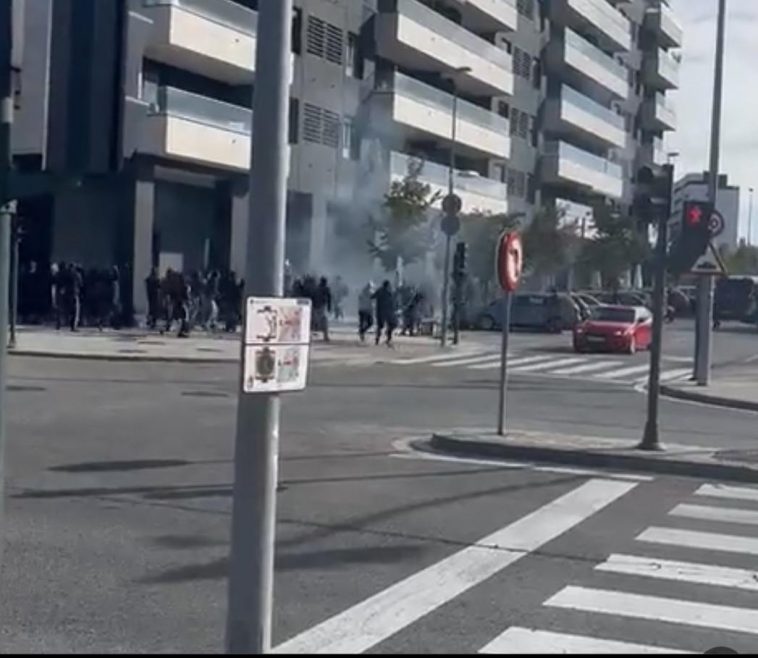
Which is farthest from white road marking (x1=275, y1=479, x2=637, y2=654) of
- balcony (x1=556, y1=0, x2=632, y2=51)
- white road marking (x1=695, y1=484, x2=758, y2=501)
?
balcony (x1=556, y1=0, x2=632, y2=51)

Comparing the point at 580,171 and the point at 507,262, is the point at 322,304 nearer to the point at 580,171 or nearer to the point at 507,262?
the point at 507,262

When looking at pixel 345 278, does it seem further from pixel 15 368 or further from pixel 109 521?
pixel 109 521

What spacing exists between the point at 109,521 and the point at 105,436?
5316 millimetres

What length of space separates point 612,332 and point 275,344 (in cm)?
3557

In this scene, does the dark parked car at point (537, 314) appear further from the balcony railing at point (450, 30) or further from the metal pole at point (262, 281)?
the metal pole at point (262, 281)

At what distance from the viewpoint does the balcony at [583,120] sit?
74.0m

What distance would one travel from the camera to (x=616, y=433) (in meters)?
18.5

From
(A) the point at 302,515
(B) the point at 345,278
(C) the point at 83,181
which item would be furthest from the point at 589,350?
(C) the point at 83,181

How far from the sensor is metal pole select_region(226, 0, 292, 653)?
577 centimetres

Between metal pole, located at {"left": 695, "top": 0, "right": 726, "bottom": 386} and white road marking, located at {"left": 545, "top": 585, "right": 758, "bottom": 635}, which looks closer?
white road marking, located at {"left": 545, "top": 585, "right": 758, "bottom": 635}

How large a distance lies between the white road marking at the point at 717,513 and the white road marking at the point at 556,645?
433 cm

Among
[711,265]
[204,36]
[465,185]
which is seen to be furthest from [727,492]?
[465,185]

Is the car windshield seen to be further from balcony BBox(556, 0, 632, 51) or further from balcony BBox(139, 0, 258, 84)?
balcony BBox(556, 0, 632, 51)

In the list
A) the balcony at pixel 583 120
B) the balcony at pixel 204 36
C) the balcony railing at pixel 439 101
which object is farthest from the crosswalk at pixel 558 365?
the balcony at pixel 583 120
